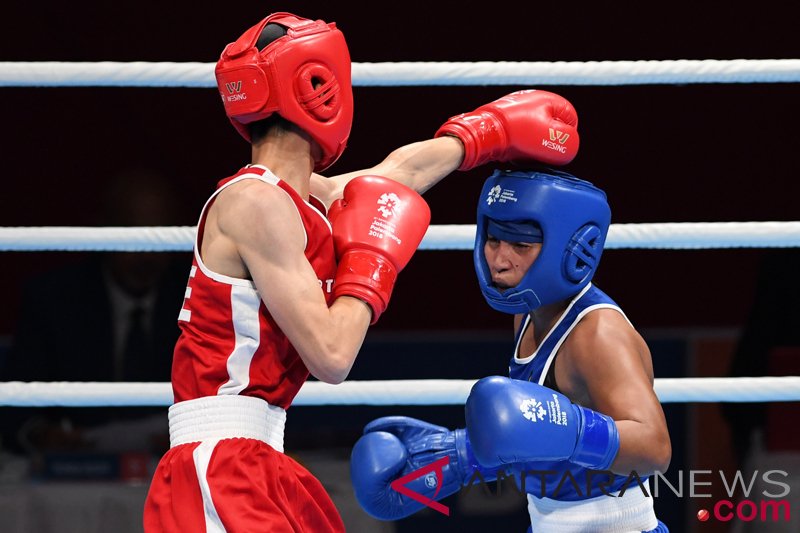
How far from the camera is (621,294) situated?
14.4 feet

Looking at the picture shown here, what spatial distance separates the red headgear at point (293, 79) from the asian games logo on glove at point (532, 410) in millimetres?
590

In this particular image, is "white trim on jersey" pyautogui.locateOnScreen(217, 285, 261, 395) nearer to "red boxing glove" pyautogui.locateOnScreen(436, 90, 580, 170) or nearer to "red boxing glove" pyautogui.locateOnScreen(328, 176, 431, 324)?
"red boxing glove" pyautogui.locateOnScreen(328, 176, 431, 324)

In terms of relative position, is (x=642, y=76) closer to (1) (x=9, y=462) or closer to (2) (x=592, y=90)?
(2) (x=592, y=90)

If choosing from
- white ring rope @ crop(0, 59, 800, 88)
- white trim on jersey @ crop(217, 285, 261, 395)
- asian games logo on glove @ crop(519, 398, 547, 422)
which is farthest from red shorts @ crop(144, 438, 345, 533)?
white ring rope @ crop(0, 59, 800, 88)

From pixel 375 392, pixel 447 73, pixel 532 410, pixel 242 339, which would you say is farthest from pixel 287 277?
pixel 447 73

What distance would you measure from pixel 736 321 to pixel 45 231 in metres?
3.08

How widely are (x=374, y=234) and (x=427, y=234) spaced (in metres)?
0.58

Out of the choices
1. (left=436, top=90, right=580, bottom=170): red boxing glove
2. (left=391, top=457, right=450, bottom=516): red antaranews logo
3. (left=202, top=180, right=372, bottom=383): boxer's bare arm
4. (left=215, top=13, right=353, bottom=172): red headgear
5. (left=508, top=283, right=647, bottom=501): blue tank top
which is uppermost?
(left=215, top=13, right=353, bottom=172): red headgear

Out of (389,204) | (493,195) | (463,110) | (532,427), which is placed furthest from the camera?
(463,110)

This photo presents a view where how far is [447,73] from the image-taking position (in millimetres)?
2568

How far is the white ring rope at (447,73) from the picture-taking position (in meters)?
2.54

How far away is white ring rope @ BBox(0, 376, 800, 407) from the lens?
2488 millimetres

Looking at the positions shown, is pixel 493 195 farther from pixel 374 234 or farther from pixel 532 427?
pixel 532 427

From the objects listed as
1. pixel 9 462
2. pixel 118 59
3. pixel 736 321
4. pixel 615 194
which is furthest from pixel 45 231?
pixel 736 321
